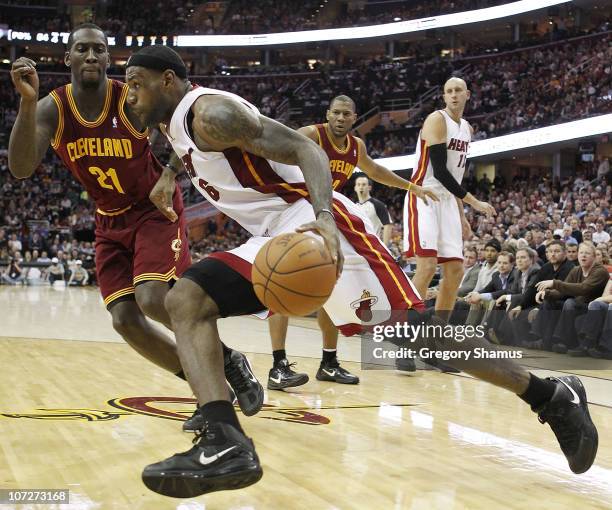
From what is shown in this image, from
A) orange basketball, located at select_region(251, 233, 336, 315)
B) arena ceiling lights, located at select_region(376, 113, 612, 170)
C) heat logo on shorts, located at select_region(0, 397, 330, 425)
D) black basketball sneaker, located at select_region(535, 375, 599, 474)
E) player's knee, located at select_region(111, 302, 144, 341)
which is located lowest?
heat logo on shorts, located at select_region(0, 397, 330, 425)

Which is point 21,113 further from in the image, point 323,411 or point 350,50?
point 350,50

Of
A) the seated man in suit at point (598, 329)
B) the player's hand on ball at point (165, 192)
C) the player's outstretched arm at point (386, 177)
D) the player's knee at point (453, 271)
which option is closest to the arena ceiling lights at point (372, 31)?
the seated man in suit at point (598, 329)

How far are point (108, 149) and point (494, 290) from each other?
5784mm

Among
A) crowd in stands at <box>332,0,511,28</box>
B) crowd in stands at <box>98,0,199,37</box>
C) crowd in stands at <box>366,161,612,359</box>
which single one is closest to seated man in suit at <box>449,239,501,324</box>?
crowd in stands at <box>366,161,612,359</box>

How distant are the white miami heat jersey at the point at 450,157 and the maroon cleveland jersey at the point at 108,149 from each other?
271cm

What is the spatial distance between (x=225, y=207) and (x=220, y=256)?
0.39 m

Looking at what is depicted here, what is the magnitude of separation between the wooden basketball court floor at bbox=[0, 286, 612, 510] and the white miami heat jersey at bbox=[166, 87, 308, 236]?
1.02 metres

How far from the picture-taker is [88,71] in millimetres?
3939

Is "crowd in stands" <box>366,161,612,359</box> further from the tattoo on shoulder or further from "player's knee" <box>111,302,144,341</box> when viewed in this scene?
the tattoo on shoulder

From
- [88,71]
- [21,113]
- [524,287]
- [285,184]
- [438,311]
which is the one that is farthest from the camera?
[524,287]

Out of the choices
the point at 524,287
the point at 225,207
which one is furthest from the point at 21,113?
the point at 524,287

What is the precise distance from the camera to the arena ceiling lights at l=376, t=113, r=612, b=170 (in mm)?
21303

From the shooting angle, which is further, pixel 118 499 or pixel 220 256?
pixel 220 256

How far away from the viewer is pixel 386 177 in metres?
5.33
